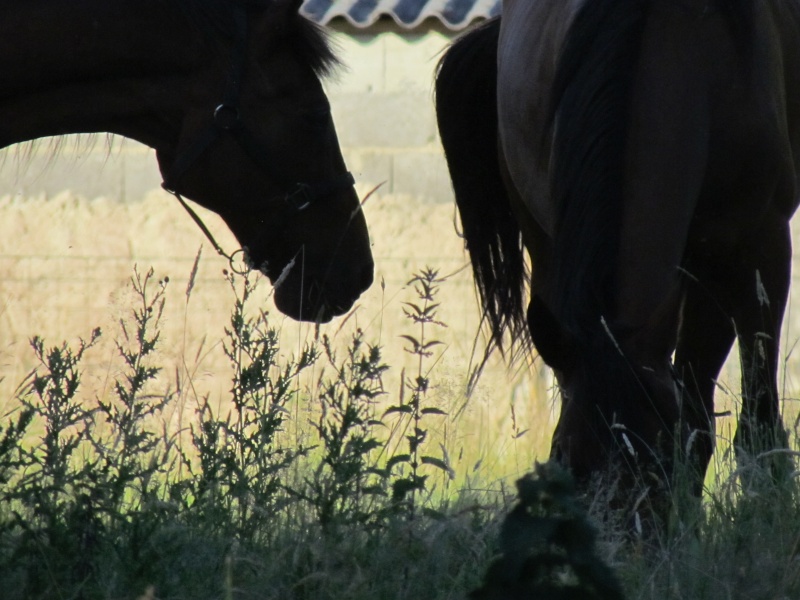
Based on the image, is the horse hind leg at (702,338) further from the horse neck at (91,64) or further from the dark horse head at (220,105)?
the horse neck at (91,64)

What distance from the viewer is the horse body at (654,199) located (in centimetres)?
227

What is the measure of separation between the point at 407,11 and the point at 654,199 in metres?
3.79

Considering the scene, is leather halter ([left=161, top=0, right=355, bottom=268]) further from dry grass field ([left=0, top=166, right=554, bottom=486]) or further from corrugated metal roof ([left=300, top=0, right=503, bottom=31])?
corrugated metal roof ([left=300, top=0, right=503, bottom=31])

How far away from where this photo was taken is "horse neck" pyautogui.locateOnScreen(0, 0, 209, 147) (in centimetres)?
296

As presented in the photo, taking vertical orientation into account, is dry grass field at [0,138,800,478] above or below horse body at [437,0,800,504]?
above

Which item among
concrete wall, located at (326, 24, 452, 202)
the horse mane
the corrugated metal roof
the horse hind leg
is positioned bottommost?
the horse hind leg

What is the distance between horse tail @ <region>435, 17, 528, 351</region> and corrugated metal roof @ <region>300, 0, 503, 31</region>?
1332 millimetres

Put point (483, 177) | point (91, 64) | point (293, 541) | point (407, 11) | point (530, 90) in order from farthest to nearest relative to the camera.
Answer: point (407, 11), point (483, 177), point (530, 90), point (91, 64), point (293, 541)

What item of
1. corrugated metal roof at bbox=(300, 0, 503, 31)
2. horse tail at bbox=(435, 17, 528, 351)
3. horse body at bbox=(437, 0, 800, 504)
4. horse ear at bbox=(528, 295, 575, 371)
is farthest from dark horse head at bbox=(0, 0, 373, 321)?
corrugated metal roof at bbox=(300, 0, 503, 31)

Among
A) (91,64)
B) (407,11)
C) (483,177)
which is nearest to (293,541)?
(91,64)

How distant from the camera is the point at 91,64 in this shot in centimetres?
303

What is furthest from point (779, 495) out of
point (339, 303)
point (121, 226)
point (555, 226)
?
point (121, 226)

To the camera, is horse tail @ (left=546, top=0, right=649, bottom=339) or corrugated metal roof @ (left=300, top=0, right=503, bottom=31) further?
corrugated metal roof @ (left=300, top=0, right=503, bottom=31)

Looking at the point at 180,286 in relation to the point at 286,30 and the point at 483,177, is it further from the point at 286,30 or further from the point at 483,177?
the point at 286,30
